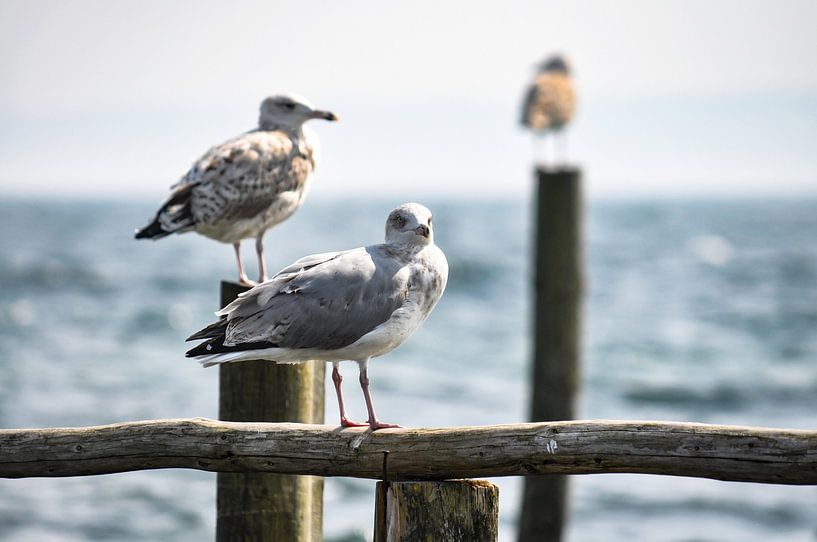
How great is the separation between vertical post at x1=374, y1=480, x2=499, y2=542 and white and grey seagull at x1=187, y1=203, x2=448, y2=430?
1.18 feet

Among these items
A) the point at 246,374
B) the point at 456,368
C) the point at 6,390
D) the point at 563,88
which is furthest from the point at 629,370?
the point at 246,374

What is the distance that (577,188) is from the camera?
7551 mm

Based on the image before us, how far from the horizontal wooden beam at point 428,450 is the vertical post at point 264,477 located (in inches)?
38.1

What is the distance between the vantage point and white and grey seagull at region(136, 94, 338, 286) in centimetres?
585

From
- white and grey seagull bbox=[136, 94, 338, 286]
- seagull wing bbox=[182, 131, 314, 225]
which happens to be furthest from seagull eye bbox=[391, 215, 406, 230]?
seagull wing bbox=[182, 131, 314, 225]

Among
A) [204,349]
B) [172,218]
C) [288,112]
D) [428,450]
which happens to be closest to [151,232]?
[172,218]

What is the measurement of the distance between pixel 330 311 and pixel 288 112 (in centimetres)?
260

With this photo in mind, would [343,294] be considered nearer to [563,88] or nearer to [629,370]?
[563,88]

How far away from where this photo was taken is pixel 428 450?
355cm

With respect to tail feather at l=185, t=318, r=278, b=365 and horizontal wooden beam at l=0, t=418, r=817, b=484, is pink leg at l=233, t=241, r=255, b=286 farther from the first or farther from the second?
horizontal wooden beam at l=0, t=418, r=817, b=484

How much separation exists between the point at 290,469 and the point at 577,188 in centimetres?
427

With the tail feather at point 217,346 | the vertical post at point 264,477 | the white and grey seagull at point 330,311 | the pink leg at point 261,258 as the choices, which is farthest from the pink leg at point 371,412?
the pink leg at point 261,258

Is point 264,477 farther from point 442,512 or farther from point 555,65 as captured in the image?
point 555,65

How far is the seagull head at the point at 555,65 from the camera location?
16.6 metres
